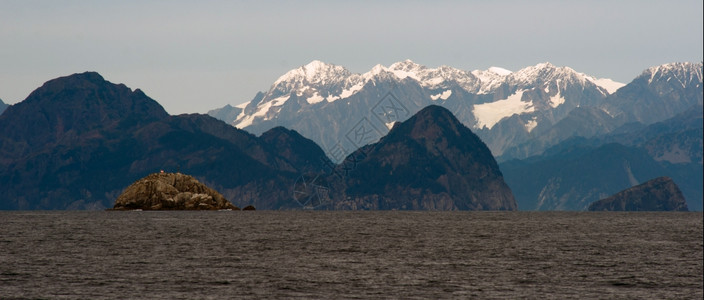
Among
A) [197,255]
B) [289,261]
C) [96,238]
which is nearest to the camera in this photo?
[289,261]

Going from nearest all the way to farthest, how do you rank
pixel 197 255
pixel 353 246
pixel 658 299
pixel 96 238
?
pixel 658 299 < pixel 197 255 < pixel 353 246 < pixel 96 238

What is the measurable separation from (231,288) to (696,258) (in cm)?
8085

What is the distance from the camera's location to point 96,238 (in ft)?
575

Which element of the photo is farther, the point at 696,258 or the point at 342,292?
the point at 696,258

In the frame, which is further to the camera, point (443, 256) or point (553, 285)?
point (443, 256)

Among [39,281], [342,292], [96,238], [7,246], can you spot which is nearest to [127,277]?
[39,281]

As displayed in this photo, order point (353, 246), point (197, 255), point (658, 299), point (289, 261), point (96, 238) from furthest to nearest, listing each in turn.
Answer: point (96, 238), point (353, 246), point (197, 255), point (289, 261), point (658, 299)

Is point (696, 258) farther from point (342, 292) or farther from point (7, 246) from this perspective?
point (7, 246)

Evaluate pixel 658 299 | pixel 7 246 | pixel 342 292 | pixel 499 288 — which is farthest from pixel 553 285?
pixel 7 246

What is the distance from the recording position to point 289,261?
4845 inches

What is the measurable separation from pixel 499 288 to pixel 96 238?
10750 cm

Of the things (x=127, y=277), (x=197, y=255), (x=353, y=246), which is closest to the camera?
(x=127, y=277)

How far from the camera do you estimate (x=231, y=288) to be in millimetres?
90125

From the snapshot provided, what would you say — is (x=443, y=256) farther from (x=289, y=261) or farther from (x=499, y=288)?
(x=499, y=288)
